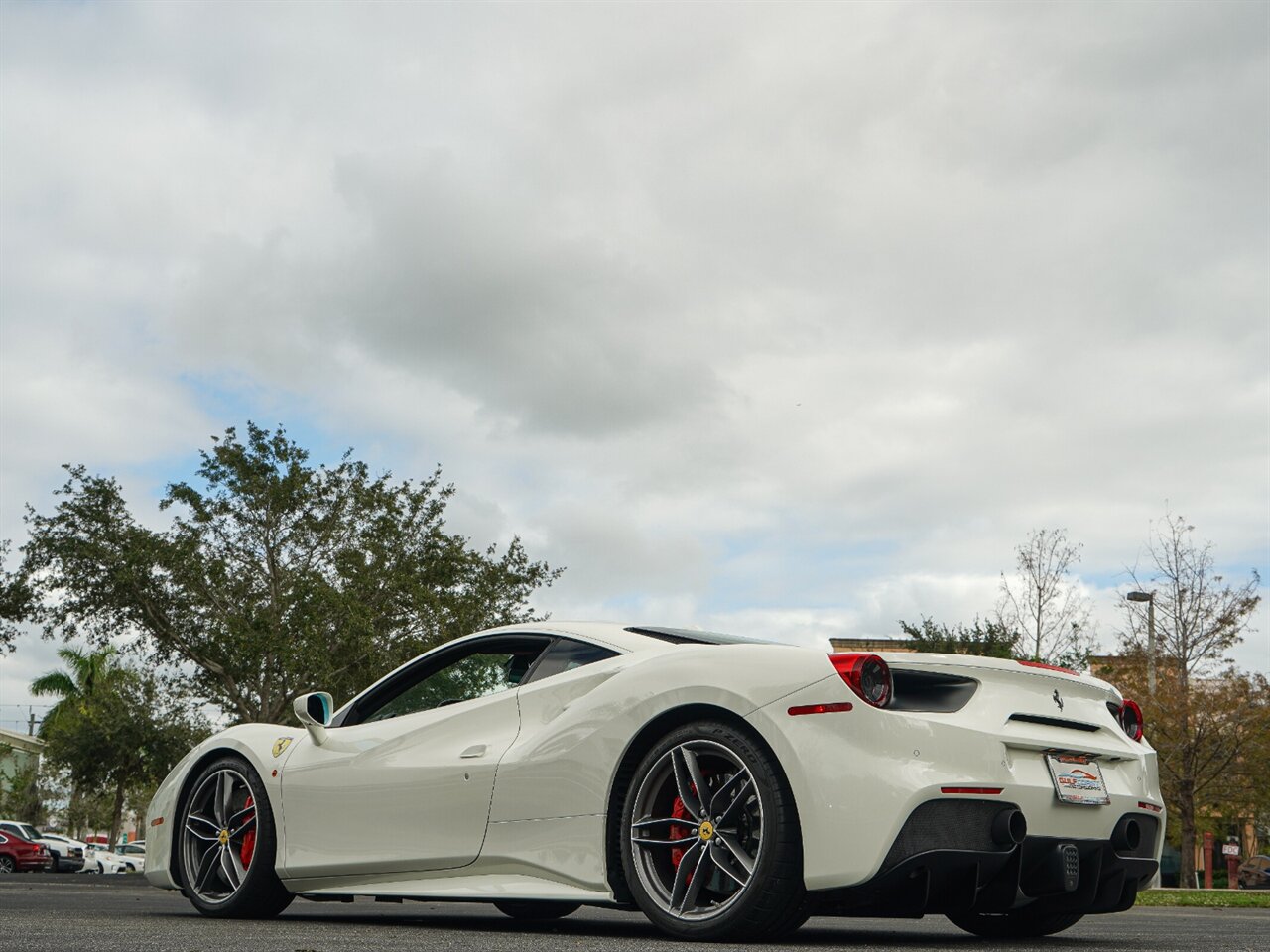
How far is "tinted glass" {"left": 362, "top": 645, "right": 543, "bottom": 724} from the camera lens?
18.9 ft

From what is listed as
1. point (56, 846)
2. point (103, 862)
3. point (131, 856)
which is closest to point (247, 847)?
point (56, 846)

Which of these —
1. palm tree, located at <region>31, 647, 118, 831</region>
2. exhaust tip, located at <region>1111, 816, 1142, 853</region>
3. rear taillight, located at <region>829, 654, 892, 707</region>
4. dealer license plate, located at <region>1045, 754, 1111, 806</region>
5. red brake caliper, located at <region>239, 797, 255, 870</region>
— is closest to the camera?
rear taillight, located at <region>829, 654, 892, 707</region>

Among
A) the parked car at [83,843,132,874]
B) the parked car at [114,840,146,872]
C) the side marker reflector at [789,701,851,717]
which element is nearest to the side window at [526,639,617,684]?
the side marker reflector at [789,701,851,717]

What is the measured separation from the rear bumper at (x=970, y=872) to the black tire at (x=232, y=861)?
293cm

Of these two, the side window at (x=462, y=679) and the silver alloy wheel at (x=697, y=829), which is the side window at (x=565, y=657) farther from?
the silver alloy wheel at (x=697, y=829)

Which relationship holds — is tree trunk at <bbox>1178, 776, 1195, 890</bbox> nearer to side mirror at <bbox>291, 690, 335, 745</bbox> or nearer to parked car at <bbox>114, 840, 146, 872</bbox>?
side mirror at <bbox>291, 690, 335, 745</bbox>

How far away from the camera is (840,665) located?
4.47m

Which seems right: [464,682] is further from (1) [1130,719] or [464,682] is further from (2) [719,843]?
(1) [1130,719]

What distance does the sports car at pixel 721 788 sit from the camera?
430 centimetres

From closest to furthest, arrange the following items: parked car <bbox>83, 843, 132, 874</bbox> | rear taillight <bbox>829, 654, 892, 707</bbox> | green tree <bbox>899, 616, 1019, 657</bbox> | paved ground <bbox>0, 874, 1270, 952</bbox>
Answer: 1. paved ground <bbox>0, 874, 1270, 952</bbox>
2. rear taillight <bbox>829, 654, 892, 707</bbox>
3. green tree <bbox>899, 616, 1019, 657</bbox>
4. parked car <bbox>83, 843, 132, 874</bbox>

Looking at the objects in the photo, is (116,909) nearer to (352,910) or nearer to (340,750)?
(352,910)

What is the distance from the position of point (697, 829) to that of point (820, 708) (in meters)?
0.65

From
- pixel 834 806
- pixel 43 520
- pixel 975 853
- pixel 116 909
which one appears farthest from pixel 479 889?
→ pixel 43 520

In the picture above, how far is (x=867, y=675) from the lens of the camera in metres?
4.45
